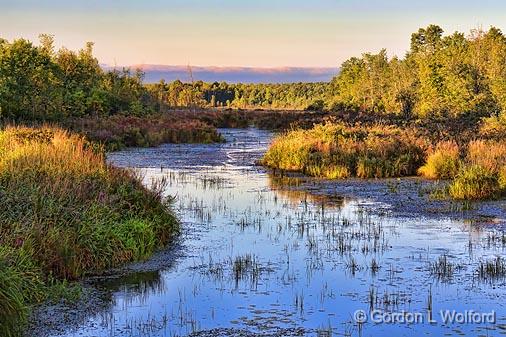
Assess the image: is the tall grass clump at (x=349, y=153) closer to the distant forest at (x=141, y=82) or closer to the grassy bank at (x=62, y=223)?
the grassy bank at (x=62, y=223)

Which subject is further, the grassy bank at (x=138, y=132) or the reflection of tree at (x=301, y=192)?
the grassy bank at (x=138, y=132)

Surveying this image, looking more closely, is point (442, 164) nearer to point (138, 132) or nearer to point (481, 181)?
point (481, 181)

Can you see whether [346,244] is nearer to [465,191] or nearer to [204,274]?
[204,274]

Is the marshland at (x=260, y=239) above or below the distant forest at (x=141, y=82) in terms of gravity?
below

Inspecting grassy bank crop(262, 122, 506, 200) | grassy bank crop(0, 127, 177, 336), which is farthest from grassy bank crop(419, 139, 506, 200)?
grassy bank crop(0, 127, 177, 336)

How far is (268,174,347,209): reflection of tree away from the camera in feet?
59.8

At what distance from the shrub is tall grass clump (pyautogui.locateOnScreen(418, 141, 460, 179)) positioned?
3.49m

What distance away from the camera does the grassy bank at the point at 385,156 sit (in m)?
22.2

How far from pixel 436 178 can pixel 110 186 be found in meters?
13.4

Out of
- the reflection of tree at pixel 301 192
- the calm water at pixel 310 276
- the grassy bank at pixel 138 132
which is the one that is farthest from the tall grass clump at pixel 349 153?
the grassy bank at pixel 138 132

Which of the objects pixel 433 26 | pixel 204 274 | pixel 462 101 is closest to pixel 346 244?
pixel 204 274

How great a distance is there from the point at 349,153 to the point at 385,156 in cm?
133

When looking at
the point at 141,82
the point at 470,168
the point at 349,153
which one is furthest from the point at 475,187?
the point at 141,82

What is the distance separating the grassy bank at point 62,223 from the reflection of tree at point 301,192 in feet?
17.9
